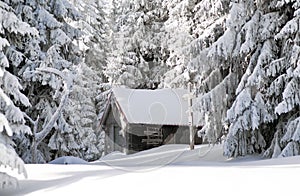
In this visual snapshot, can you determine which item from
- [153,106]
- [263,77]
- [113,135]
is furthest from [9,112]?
[113,135]

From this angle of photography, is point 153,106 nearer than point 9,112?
No

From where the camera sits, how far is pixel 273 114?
992cm

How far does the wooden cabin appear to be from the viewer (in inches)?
666

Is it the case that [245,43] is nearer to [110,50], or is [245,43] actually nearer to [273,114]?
[273,114]

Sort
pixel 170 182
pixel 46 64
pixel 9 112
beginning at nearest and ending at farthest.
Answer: pixel 170 182, pixel 9 112, pixel 46 64

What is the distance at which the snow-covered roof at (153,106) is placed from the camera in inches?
663

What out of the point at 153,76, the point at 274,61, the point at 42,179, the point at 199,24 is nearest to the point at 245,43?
the point at 274,61

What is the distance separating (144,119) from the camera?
16578 millimetres

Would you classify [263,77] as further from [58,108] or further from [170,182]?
[170,182]

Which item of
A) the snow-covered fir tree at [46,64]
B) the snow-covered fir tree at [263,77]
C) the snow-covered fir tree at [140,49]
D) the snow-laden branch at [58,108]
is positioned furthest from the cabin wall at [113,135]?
the snow-covered fir tree at [263,77]

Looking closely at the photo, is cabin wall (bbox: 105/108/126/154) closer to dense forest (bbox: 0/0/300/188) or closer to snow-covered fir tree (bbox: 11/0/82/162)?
dense forest (bbox: 0/0/300/188)

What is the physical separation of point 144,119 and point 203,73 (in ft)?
16.3

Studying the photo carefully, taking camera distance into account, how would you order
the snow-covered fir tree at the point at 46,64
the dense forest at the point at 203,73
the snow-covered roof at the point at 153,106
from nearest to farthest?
1. the dense forest at the point at 203,73
2. the snow-covered fir tree at the point at 46,64
3. the snow-covered roof at the point at 153,106

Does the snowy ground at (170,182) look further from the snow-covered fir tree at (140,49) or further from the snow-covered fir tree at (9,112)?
the snow-covered fir tree at (140,49)
